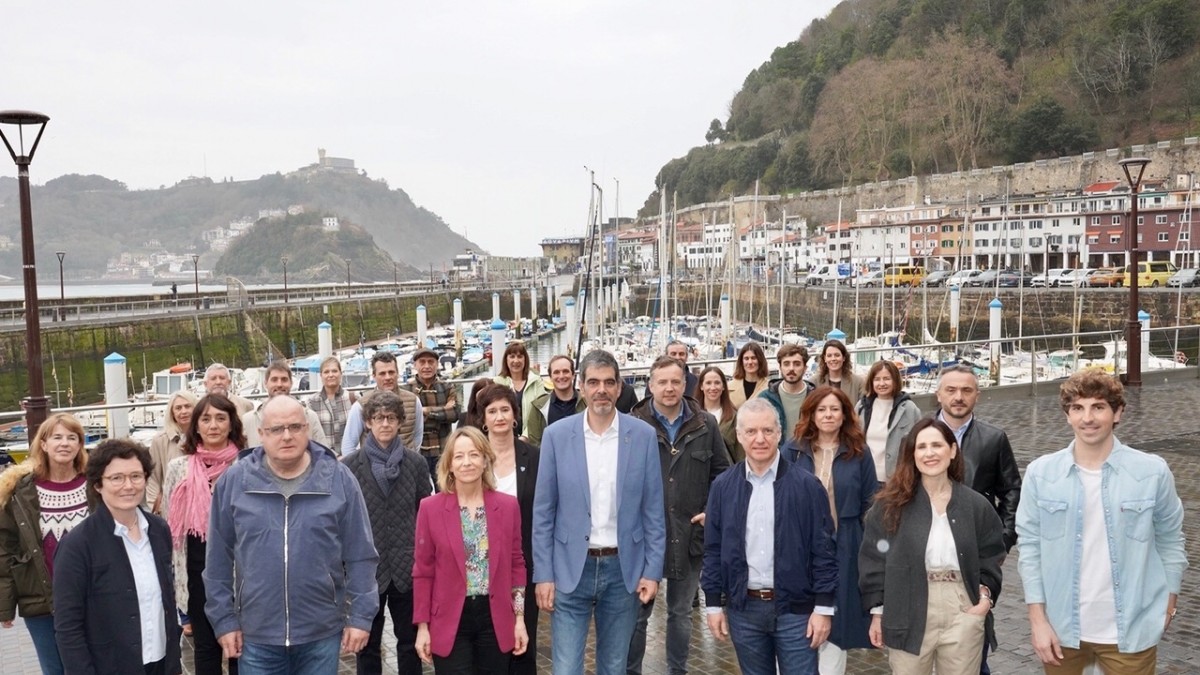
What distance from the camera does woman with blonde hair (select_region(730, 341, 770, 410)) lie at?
19.3 ft

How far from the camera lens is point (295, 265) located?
183125mm

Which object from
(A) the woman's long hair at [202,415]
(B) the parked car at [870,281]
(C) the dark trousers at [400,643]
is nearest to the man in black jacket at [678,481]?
(C) the dark trousers at [400,643]

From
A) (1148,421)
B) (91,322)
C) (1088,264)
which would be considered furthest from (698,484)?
(1088,264)

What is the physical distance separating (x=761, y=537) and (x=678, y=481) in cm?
95

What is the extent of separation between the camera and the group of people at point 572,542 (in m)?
3.00

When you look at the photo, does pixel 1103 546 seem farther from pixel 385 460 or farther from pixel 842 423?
pixel 385 460

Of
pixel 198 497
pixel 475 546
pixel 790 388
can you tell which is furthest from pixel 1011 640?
pixel 198 497

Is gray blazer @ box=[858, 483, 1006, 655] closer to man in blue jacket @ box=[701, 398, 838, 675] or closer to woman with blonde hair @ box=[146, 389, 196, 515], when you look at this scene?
man in blue jacket @ box=[701, 398, 838, 675]

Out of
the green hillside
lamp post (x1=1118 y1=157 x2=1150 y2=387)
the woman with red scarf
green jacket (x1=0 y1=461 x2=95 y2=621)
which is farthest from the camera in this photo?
the green hillside

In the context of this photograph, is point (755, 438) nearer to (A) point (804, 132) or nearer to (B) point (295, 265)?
(A) point (804, 132)

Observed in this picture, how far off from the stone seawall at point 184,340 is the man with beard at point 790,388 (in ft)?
72.6

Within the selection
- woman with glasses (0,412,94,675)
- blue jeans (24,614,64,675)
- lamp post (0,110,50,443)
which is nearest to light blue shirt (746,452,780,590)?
woman with glasses (0,412,94,675)

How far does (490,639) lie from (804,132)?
106694 mm

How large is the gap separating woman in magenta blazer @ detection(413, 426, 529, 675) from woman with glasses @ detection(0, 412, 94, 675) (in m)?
1.42
